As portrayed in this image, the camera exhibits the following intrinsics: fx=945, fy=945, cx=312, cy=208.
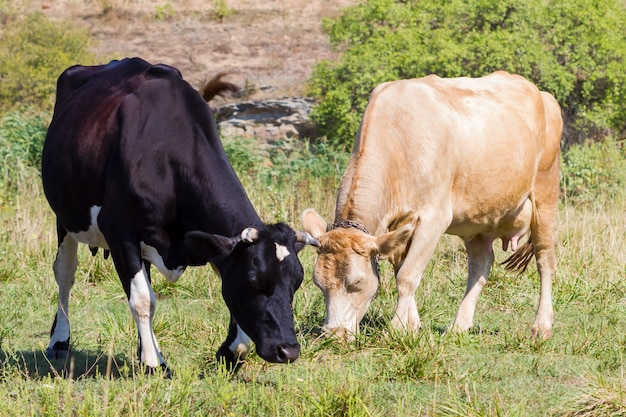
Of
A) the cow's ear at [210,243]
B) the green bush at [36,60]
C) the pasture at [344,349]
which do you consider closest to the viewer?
the pasture at [344,349]

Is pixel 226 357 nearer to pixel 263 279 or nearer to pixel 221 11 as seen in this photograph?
pixel 263 279

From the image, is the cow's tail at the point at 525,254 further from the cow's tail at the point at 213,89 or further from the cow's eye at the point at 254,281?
the cow's eye at the point at 254,281

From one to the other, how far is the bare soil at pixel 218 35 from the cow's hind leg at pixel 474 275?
10.7m

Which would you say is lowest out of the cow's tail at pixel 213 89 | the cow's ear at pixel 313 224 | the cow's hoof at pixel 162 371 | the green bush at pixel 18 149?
the green bush at pixel 18 149

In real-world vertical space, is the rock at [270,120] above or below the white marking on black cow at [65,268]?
below

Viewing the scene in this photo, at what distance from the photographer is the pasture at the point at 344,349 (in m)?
4.69

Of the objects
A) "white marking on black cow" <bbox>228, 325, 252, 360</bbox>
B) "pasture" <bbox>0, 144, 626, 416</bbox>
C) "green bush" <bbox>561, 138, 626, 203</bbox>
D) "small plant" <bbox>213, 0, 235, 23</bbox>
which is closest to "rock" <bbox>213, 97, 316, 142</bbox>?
"green bush" <bbox>561, 138, 626, 203</bbox>

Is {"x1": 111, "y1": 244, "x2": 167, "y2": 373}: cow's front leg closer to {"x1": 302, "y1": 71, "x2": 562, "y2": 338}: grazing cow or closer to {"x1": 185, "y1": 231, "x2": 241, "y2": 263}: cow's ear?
{"x1": 185, "y1": 231, "x2": 241, "y2": 263}: cow's ear

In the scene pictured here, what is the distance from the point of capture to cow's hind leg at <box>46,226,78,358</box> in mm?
6225

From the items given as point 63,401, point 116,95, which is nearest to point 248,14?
point 116,95

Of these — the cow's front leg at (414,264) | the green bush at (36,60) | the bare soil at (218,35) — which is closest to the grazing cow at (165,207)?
the cow's front leg at (414,264)

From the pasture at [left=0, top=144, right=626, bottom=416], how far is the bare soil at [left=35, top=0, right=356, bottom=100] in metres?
9.92

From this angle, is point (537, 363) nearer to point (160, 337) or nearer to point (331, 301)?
point (331, 301)

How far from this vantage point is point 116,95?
589 cm
